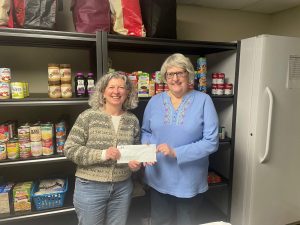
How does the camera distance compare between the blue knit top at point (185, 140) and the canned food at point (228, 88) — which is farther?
the canned food at point (228, 88)

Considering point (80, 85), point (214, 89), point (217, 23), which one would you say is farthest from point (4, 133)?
point (217, 23)

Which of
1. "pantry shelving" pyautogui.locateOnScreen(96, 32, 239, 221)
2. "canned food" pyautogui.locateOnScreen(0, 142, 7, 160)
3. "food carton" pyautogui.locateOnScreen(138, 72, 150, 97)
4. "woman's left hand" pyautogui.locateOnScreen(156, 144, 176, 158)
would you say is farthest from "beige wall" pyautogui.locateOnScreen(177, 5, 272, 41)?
"canned food" pyautogui.locateOnScreen(0, 142, 7, 160)

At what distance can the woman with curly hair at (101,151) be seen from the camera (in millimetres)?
1308

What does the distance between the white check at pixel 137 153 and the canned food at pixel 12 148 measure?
74 cm

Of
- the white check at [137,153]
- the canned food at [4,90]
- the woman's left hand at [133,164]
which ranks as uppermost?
the canned food at [4,90]

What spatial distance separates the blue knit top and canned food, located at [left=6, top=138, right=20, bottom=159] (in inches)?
35.1

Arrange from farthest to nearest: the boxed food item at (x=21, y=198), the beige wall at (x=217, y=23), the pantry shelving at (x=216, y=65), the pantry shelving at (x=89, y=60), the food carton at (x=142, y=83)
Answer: the beige wall at (x=217, y=23) < the pantry shelving at (x=216, y=65) < the food carton at (x=142, y=83) < the boxed food item at (x=21, y=198) < the pantry shelving at (x=89, y=60)

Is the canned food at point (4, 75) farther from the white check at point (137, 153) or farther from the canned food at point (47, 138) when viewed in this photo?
the white check at point (137, 153)

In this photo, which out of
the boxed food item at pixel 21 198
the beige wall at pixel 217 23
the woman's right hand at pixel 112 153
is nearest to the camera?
the woman's right hand at pixel 112 153

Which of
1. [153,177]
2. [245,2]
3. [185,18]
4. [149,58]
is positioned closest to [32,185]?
[153,177]

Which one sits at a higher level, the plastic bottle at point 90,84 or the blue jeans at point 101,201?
the plastic bottle at point 90,84

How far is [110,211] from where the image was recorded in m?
1.42

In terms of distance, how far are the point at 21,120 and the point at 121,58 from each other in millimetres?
996

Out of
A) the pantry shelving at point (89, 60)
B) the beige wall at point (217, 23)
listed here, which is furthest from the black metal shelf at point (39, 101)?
the beige wall at point (217, 23)
